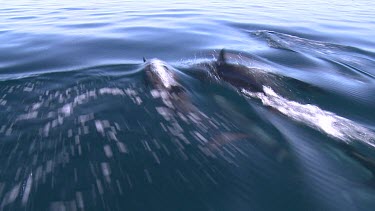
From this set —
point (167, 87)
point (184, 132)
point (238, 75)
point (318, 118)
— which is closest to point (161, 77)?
point (167, 87)

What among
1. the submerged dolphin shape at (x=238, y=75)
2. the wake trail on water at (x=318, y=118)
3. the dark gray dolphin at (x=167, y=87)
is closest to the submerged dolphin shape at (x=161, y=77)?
the dark gray dolphin at (x=167, y=87)

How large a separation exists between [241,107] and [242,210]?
230cm

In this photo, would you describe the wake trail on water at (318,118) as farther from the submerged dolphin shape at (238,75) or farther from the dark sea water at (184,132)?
the submerged dolphin shape at (238,75)

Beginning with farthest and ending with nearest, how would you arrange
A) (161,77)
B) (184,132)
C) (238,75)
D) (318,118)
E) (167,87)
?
(238,75)
(161,77)
(167,87)
(318,118)
(184,132)

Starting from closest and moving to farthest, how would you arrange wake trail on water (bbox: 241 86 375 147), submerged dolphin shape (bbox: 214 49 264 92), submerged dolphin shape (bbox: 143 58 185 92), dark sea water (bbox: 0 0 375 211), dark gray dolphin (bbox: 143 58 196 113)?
dark sea water (bbox: 0 0 375 211), wake trail on water (bbox: 241 86 375 147), dark gray dolphin (bbox: 143 58 196 113), submerged dolphin shape (bbox: 143 58 185 92), submerged dolphin shape (bbox: 214 49 264 92)

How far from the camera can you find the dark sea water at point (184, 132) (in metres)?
3.18

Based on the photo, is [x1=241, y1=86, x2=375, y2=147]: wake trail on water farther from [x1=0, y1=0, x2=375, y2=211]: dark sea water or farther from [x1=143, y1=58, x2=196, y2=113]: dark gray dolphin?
[x1=143, y1=58, x2=196, y2=113]: dark gray dolphin

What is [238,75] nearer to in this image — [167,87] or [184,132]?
[167,87]

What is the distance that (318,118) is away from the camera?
→ 492 cm

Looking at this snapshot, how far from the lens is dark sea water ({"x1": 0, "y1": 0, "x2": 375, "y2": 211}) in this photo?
125 inches

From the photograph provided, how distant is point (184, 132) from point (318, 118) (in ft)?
7.10

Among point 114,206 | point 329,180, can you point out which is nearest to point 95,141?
point 114,206

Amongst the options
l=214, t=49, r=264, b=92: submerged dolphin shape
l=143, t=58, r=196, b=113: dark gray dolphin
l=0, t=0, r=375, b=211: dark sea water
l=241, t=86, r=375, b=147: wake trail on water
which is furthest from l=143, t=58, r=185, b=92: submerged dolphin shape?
l=241, t=86, r=375, b=147: wake trail on water

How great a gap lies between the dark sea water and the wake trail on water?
2 centimetres
